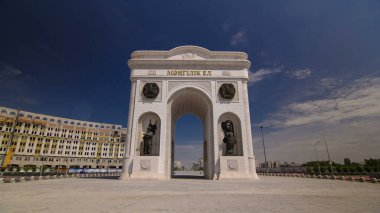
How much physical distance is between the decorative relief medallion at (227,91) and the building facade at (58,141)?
61.1 m

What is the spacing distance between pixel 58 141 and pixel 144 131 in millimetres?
69179

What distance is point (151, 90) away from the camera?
23.6 m

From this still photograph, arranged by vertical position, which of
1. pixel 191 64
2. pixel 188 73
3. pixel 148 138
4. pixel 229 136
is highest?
pixel 191 64

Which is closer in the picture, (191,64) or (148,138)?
(148,138)

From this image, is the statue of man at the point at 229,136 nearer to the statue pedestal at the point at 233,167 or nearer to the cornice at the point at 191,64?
the statue pedestal at the point at 233,167

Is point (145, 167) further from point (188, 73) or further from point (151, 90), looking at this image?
point (188, 73)

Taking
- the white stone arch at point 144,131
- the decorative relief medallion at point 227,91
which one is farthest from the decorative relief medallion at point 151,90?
the decorative relief medallion at point 227,91

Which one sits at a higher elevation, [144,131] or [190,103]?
[190,103]

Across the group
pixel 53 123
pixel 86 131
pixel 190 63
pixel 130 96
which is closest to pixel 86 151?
pixel 86 131

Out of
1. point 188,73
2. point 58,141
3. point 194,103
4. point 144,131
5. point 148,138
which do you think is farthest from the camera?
point 58,141

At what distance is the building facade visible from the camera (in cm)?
6291

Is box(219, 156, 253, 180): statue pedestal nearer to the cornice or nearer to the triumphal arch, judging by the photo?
the triumphal arch

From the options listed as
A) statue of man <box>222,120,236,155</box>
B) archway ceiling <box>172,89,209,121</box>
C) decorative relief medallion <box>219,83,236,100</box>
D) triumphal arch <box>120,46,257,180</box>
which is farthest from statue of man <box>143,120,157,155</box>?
decorative relief medallion <box>219,83,236,100</box>

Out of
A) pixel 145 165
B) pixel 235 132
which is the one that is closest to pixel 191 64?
pixel 235 132
